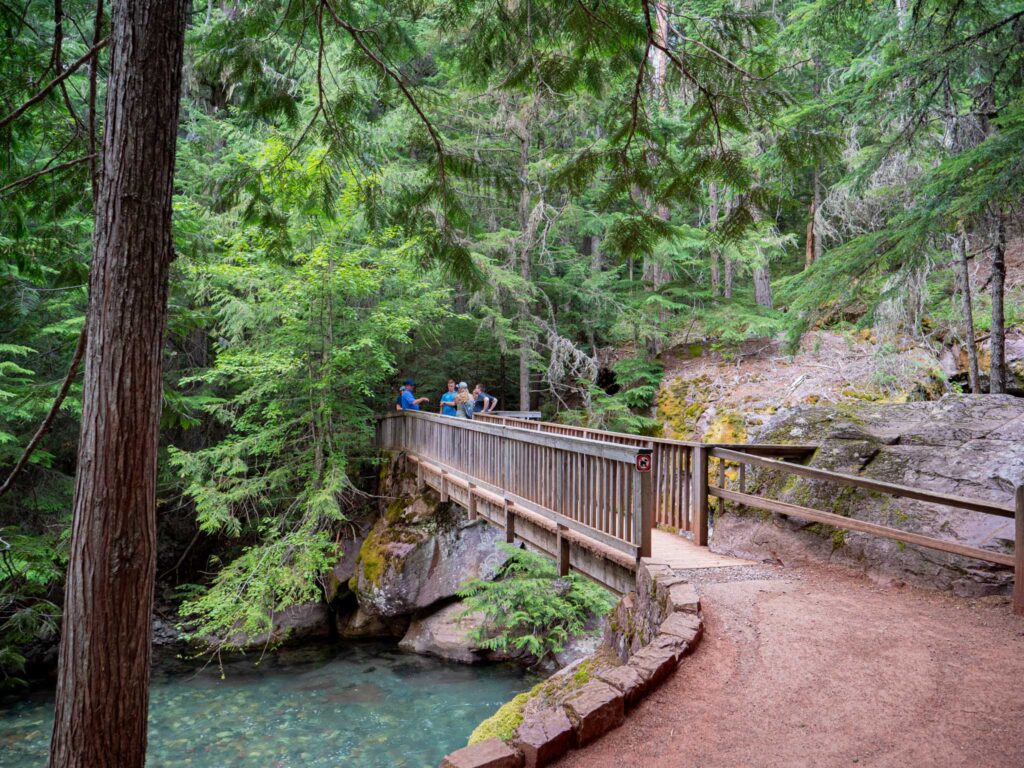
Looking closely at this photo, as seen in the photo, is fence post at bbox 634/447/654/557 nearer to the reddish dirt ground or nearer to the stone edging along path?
the stone edging along path

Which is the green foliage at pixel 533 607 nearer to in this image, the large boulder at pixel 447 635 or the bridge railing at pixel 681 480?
the large boulder at pixel 447 635

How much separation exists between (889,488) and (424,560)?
8557 mm

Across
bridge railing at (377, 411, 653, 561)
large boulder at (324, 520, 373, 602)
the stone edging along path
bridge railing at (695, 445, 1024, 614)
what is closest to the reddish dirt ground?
the stone edging along path

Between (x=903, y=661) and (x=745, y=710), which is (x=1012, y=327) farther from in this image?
(x=745, y=710)

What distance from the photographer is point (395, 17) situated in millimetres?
4480

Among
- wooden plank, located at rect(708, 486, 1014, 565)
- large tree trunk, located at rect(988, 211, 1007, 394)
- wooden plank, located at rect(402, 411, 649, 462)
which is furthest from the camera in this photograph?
large tree trunk, located at rect(988, 211, 1007, 394)

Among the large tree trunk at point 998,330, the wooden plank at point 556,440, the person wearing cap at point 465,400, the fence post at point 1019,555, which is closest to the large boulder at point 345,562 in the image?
the person wearing cap at point 465,400

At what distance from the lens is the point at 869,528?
15.1 feet

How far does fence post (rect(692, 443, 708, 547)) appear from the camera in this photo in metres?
5.91

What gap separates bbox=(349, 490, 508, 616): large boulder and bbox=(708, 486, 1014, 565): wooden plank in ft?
20.3

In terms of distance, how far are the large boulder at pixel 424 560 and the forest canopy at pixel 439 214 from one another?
130 centimetres

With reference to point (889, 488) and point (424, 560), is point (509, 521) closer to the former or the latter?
point (889, 488)

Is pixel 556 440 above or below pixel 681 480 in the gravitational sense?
above

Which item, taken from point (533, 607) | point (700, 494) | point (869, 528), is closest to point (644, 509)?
point (700, 494)
